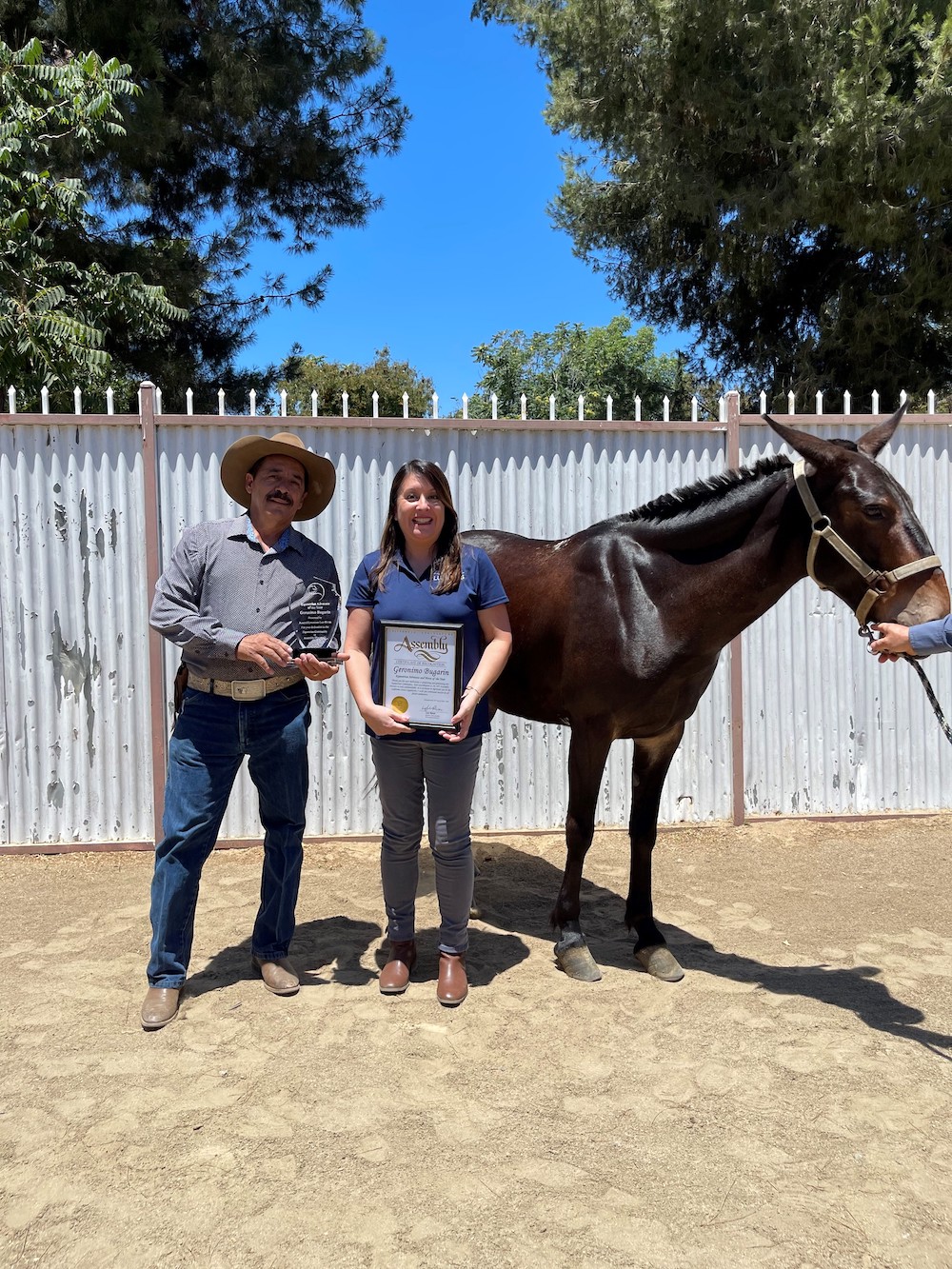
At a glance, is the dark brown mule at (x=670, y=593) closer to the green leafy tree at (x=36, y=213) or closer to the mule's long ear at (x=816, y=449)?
the mule's long ear at (x=816, y=449)

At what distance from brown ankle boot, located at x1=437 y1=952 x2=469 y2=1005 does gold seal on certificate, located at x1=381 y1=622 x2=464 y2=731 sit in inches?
38.3

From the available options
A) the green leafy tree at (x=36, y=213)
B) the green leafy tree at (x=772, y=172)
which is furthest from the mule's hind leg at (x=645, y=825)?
the green leafy tree at (x=772, y=172)

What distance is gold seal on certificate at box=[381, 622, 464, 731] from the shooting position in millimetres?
3059

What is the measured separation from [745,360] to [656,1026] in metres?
13.1

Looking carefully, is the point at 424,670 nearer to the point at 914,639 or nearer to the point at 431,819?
the point at 431,819

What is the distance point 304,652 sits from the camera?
304 cm

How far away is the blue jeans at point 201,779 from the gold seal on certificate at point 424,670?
1.55ft

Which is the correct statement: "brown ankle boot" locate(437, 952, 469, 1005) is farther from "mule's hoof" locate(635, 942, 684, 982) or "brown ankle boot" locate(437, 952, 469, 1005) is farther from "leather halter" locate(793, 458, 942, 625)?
"leather halter" locate(793, 458, 942, 625)

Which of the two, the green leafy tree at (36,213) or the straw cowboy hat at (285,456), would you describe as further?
the green leafy tree at (36,213)

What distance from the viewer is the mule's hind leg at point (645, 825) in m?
3.69

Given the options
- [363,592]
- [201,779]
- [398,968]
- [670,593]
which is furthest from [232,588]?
[670,593]

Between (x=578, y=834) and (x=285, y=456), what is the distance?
2.02 metres

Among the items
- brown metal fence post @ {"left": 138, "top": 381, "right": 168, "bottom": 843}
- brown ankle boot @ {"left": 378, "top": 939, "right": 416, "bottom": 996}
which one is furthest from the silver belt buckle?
brown metal fence post @ {"left": 138, "top": 381, "right": 168, "bottom": 843}

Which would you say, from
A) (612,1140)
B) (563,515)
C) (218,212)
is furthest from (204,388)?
(612,1140)
